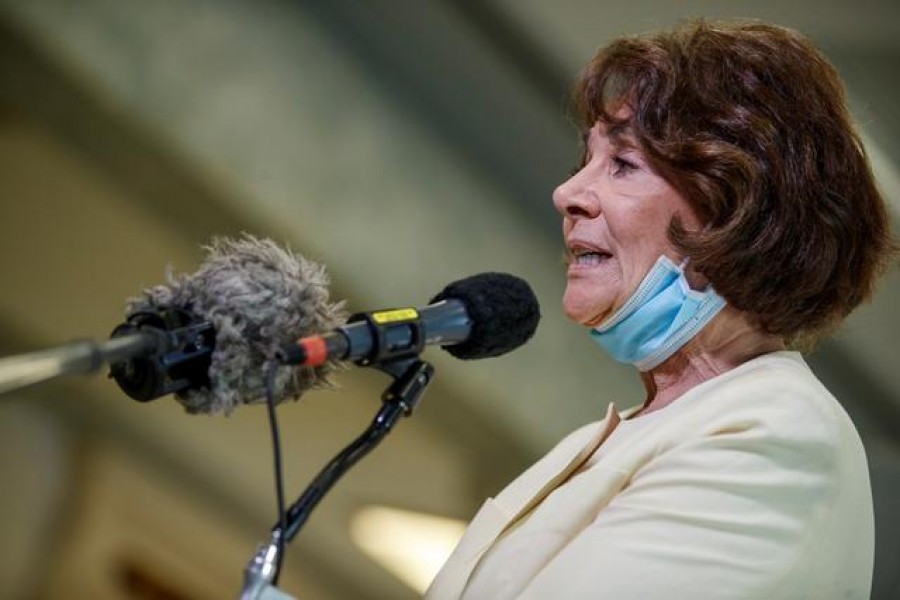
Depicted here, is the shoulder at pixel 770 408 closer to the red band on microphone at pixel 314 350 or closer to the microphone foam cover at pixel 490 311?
the microphone foam cover at pixel 490 311

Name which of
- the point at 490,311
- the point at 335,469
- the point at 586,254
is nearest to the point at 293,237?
the point at 586,254

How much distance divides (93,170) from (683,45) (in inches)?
50.4

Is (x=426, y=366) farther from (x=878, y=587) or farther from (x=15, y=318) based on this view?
(x=15, y=318)

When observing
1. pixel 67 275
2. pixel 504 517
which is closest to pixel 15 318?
pixel 67 275

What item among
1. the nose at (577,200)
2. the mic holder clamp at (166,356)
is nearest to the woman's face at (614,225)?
the nose at (577,200)

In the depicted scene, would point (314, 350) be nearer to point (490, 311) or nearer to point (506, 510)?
point (490, 311)

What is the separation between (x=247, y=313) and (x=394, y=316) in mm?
124

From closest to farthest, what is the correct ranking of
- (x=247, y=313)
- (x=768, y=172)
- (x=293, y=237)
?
(x=247, y=313) < (x=768, y=172) < (x=293, y=237)

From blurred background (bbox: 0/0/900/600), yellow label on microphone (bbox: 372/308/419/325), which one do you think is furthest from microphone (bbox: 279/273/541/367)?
blurred background (bbox: 0/0/900/600)

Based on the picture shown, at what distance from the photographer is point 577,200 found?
134 cm

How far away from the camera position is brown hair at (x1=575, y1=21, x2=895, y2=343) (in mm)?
1274

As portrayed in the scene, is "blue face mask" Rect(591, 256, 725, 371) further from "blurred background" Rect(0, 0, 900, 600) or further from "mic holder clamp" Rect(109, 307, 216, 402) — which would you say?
"blurred background" Rect(0, 0, 900, 600)

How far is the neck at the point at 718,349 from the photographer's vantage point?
4.30 ft

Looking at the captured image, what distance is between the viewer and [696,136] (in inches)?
51.0
